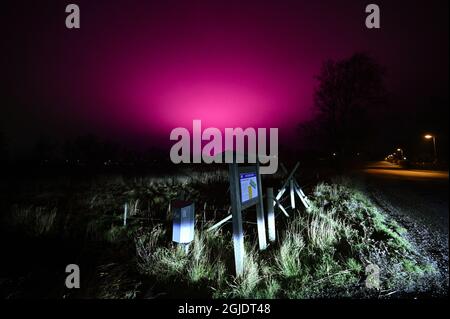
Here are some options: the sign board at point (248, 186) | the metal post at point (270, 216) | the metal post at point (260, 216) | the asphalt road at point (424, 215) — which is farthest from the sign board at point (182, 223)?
the asphalt road at point (424, 215)

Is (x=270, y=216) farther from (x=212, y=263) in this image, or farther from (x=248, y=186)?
(x=212, y=263)

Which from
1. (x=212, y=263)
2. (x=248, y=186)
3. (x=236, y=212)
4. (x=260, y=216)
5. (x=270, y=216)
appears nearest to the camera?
(x=236, y=212)

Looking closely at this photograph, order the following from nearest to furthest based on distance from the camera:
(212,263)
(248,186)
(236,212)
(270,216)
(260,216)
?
(236,212) < (248,186) < (212,263) < (260,216) < (270,216)

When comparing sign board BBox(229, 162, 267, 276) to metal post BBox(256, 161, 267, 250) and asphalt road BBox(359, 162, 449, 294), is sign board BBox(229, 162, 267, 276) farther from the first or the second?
asphalt road BBox(359, 162, 449, 294)

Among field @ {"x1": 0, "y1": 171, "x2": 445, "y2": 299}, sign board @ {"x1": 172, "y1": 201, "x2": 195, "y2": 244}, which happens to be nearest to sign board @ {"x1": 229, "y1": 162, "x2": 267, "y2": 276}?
field @ {"x1": 0, "y1": 171, "x2": 445, "y2": 299}

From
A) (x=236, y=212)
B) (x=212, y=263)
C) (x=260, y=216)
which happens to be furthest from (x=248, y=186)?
(x=212, y=263)

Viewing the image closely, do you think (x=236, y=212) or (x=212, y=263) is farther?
(x=212, y=263)

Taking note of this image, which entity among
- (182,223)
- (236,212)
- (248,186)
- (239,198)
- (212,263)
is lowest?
(212,263)

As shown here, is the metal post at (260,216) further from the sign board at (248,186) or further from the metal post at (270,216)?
the metal post at (270,216)

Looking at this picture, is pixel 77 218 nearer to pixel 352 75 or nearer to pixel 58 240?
pixel 58 240

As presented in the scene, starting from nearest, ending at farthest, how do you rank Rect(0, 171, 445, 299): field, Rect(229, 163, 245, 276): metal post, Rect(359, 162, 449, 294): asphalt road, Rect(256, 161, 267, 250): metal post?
Rect(0, 171, 445, 299): field
Rect(229, 163, 245, 276): metal post
Rect(359, 162, 449, 294): asphalt road
Rect(256, 161, 267, 250): metal post

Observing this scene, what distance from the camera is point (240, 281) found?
13.2 feet
